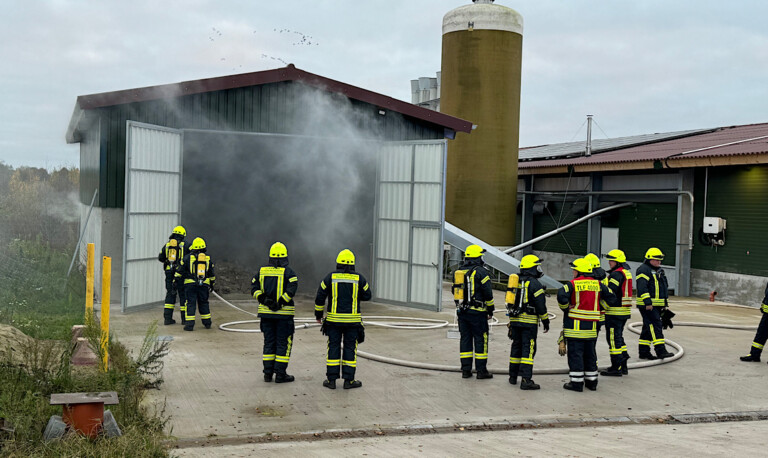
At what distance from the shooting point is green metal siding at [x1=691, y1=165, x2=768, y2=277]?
19.1 metres

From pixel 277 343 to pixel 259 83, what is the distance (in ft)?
26.8

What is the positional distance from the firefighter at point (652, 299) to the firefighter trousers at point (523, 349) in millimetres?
2630

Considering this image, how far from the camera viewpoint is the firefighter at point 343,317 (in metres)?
9.12

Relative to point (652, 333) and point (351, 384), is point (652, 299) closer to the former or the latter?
point (652, 333)

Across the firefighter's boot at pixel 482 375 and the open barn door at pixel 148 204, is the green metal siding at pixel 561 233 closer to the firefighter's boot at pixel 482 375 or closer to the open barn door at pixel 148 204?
the open barn door at pixel 148 204

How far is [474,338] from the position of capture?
9.98 meters

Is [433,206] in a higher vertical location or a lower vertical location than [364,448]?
higher

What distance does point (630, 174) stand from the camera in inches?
933

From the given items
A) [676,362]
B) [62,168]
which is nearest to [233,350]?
[676,362]

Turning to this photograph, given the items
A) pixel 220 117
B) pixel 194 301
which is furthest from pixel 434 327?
pixel 220 117

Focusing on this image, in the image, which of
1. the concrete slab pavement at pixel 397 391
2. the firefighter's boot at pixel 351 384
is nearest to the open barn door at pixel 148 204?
the concrete slab pavement at pixel 397 391

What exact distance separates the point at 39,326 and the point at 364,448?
24.0 feet

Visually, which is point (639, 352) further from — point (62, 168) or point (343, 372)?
point (62, 168)

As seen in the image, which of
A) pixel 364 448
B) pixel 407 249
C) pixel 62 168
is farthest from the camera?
pixel 62 168
